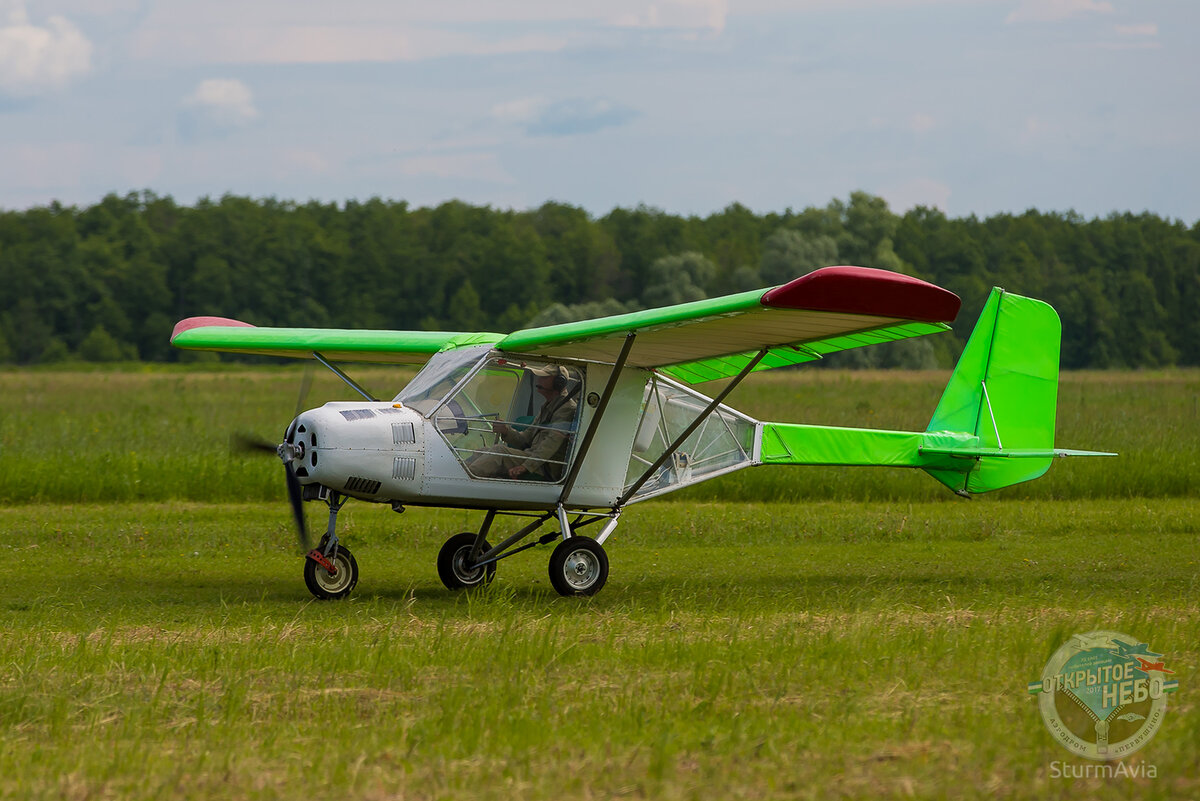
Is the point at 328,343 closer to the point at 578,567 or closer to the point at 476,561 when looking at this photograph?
the point at 476,561

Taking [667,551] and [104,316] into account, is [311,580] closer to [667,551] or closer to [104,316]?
[667,551]

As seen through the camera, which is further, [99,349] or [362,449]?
[99,349]

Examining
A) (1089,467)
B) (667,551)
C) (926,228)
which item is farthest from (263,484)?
(926,228)

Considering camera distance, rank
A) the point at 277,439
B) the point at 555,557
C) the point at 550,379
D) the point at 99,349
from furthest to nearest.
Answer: the point at 99,349 < the point at 277,439 < the point at 550,379 < the point at 555,557

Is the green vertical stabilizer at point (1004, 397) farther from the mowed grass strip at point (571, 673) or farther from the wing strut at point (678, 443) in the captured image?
the wing strut at point (678, 443)

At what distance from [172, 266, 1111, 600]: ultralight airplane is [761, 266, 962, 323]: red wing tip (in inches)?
0.4

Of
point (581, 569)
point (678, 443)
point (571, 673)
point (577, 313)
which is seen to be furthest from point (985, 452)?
point (577, 313)

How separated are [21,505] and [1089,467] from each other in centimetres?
1489

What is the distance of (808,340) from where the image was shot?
9336mm

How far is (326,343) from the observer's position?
1170 cm

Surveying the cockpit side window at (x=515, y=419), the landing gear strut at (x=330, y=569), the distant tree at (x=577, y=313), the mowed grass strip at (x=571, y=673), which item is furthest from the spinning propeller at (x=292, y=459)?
the distant tree at (x=577, y=313)

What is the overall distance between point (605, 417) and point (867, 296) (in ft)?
10.8

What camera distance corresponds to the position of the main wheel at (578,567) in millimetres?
9797
